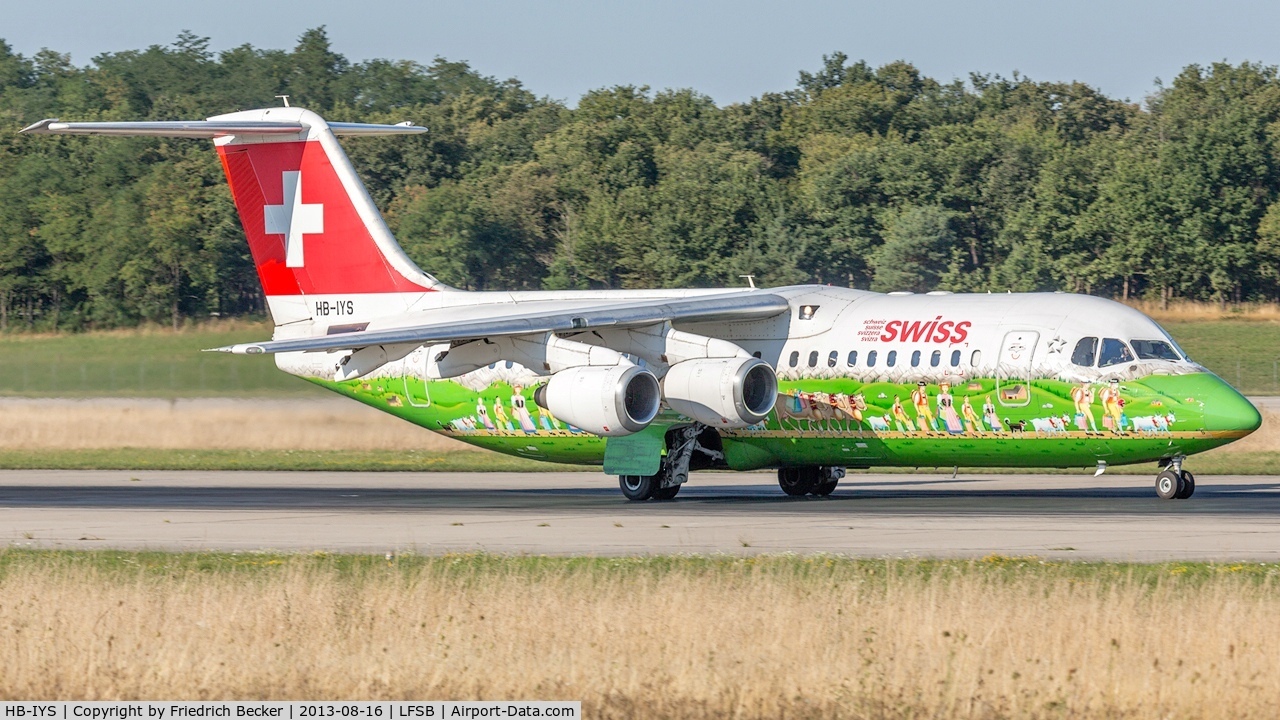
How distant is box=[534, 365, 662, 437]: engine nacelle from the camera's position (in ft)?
81.1

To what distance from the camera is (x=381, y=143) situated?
3194 inches

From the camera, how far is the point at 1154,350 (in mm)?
24141

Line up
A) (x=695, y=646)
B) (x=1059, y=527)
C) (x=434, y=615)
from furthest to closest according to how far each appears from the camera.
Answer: (x=1059, y=527) → (x=434, y=615) → (x=695, y=646)

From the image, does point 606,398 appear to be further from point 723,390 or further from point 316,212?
point 316,212

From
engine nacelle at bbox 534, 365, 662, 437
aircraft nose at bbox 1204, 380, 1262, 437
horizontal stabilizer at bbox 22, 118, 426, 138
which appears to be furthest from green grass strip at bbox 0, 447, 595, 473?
aircraft nose at bbox 1204, 380, 1262, 437

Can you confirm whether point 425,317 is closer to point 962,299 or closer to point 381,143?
point 962,299

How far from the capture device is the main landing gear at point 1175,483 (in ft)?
79.0

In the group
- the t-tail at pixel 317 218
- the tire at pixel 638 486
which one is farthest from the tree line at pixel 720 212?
the tire at pixel 638 486

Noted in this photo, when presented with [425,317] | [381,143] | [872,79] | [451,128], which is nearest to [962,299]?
[425,317]

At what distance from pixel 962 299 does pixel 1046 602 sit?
42.6ft

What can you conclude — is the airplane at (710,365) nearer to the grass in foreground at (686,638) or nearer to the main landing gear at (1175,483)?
the main landing gear at (1175,483)

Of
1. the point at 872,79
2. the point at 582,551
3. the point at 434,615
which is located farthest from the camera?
the point at 872,79

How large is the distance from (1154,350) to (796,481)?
626 centimetres

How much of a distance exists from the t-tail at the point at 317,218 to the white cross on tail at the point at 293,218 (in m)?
0.02
